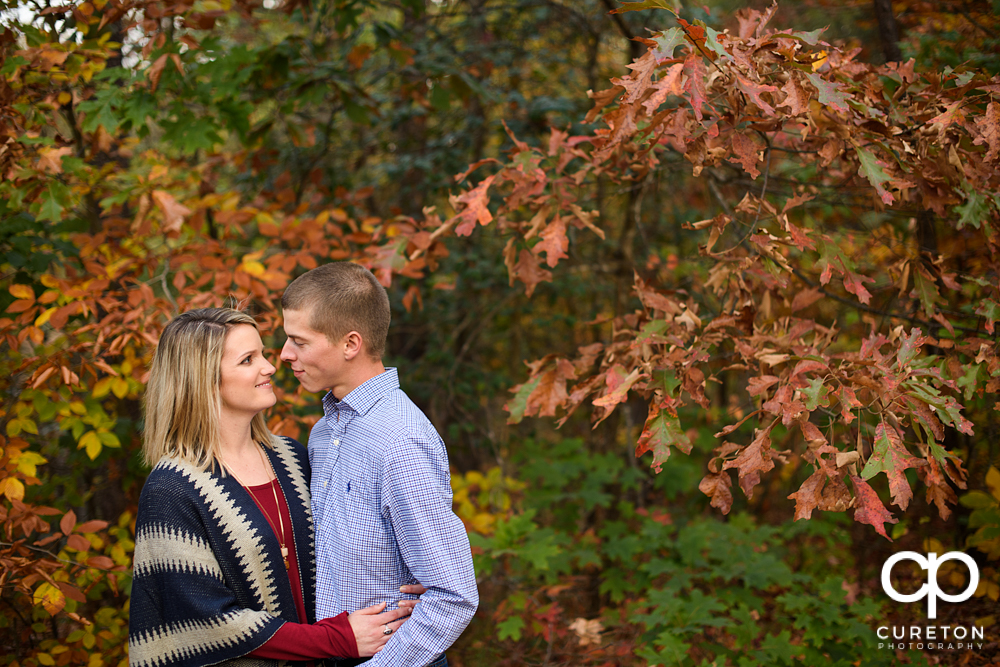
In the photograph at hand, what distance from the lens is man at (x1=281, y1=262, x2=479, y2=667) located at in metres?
1.68

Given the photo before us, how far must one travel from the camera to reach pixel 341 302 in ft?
6.31

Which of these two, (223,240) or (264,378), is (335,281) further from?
(223,240)

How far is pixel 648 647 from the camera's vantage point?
309 centimetres

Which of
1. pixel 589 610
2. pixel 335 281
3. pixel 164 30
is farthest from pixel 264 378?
pixel 589 610

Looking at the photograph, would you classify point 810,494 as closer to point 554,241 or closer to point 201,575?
point 554,241

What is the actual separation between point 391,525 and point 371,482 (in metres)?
0.12

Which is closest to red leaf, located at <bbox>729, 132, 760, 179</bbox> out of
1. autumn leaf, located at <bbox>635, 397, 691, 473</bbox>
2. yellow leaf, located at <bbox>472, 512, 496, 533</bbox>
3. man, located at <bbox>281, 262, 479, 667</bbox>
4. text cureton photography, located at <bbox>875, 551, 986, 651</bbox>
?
autumn leaf, located at <bbox>635, 397, 691, 473</bbox>

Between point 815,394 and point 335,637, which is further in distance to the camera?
point 815,394

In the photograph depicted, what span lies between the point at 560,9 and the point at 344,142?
2.00 m

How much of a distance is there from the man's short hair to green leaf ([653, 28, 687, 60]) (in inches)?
40.4

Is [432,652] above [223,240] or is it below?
below

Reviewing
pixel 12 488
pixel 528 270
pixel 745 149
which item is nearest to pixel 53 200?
pixel 12 488

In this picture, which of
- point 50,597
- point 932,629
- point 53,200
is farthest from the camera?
point 932,629

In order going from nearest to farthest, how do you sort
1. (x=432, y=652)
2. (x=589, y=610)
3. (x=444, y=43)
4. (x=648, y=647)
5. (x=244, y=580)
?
(x=432, y=652), (x=244, y=580), (x=648, y=647), (x=589, y=610), (x=444, y=43)
